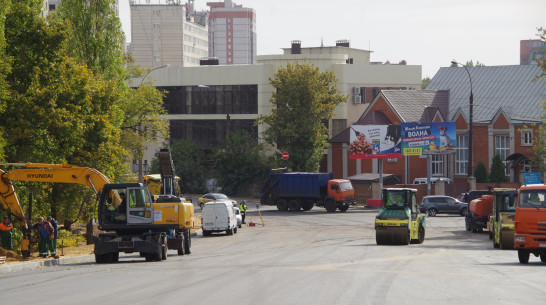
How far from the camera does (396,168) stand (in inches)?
3199

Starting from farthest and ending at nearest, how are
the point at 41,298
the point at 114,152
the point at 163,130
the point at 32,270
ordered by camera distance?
the point at 163,130
the point at 114,152
the point at 32,270
the point at 41,298

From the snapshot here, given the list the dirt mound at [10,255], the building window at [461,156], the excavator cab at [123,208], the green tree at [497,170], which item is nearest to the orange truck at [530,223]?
the excavator cab at [123,208]

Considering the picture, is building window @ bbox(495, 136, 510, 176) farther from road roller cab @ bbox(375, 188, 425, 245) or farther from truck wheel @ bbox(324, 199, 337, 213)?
road roller cab @ bbox(375, 188, 425, 245)

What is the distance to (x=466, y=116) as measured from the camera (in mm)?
80062

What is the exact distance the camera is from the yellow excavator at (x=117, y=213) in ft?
95.1

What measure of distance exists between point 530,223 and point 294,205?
140 ft

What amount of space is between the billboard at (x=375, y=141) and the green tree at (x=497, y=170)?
383 inches

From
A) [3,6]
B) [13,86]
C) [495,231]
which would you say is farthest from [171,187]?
[495,231]

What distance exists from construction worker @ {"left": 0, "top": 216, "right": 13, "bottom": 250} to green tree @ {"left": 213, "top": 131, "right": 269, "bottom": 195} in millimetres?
53164

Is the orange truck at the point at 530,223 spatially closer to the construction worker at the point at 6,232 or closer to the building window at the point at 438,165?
the construction worker at the point at 6,232

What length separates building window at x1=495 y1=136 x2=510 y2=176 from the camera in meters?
77.9

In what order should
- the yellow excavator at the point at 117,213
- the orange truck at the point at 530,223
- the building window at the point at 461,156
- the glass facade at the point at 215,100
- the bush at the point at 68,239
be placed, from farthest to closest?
the glass facade at the point at 215,100 < the building window at the point at 461,156 < the bush at the point at 68,239 < the yellow excavator at the point at 117,213 < the orange truck at the point at 530,223

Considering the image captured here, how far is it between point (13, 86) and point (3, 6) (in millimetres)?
4496

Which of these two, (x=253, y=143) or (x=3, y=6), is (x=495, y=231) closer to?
(x=3, y=6)
